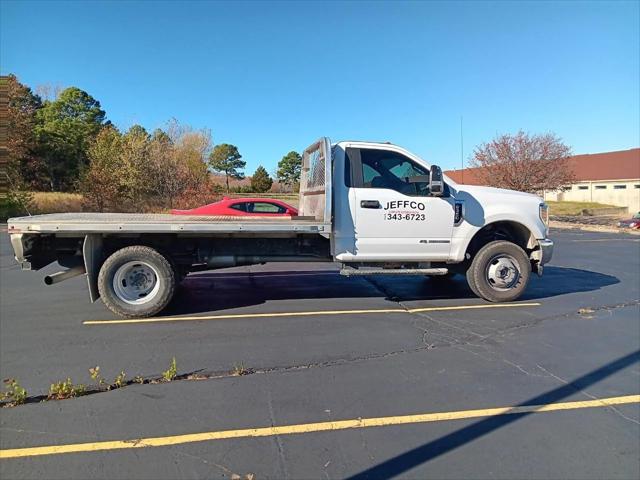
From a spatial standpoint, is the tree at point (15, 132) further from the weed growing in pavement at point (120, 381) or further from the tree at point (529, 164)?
the tree at point (529, 164)

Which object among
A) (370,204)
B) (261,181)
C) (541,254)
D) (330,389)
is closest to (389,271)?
(370,204)

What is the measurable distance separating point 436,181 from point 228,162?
62536mm

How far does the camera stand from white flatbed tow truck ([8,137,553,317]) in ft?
17.7

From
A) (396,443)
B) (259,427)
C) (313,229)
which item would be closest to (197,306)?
(313,229)

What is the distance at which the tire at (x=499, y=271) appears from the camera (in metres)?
6.39

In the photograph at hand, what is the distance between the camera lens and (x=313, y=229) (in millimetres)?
5641

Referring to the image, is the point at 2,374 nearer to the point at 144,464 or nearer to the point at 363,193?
the point at 144,464

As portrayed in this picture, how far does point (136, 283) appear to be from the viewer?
5.59 m

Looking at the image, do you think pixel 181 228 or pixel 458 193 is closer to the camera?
pixel 181 228

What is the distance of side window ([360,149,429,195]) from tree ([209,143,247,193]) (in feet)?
189

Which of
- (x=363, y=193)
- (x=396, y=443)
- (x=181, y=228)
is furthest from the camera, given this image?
(x=363, y=193)

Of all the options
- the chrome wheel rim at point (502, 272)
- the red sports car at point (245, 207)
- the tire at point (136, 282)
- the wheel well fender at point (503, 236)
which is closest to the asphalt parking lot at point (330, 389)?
the tire at point (136, 282)

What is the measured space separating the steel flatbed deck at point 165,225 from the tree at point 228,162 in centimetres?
5783

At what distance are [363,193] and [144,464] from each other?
437 cm
